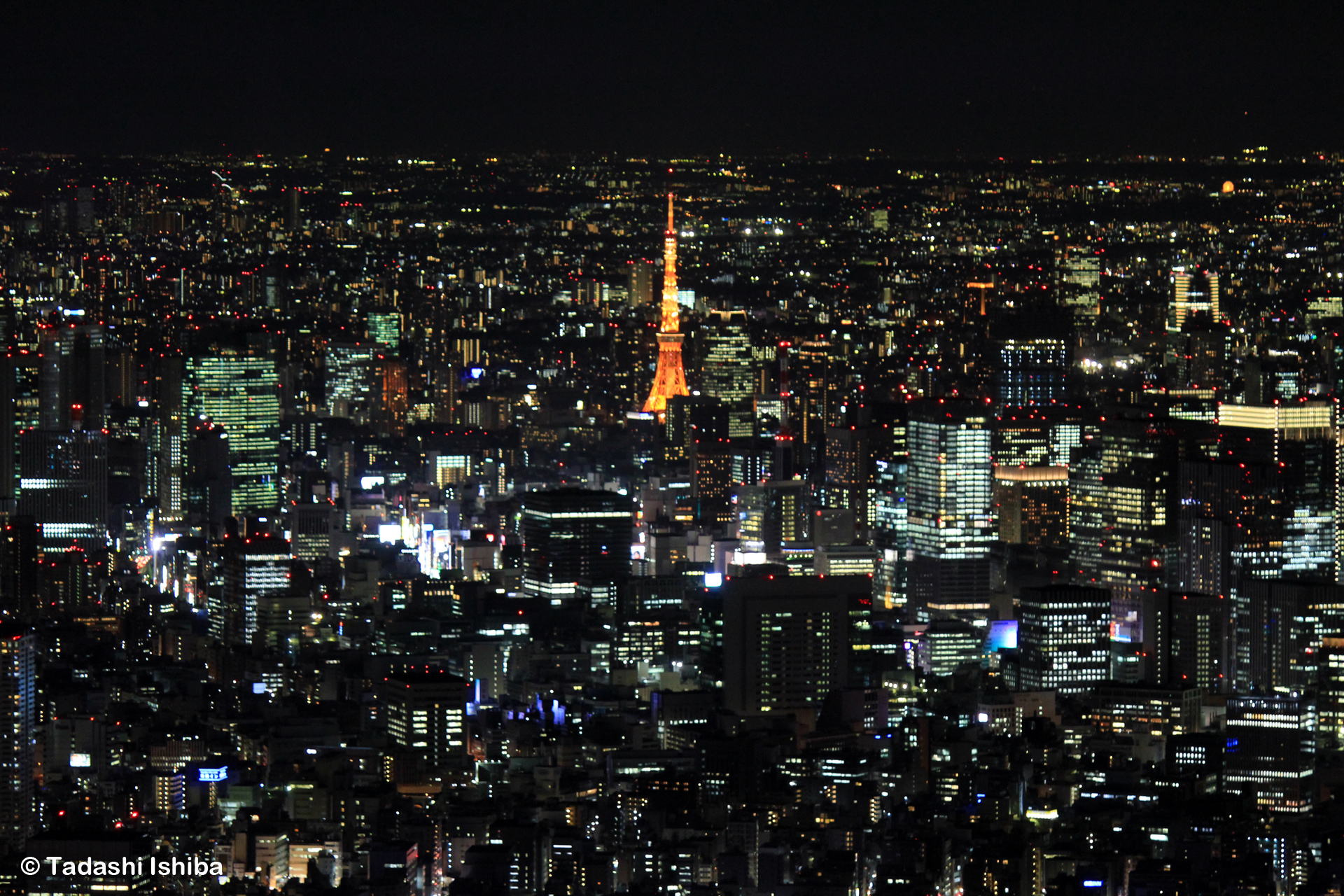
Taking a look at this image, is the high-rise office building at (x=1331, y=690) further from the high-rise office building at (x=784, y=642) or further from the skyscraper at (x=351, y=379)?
the skyscraper at (x=351, y=379)

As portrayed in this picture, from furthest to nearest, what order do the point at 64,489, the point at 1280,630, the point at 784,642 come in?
the point at 64,489 → the point at 784,642 → the point at 1280,630

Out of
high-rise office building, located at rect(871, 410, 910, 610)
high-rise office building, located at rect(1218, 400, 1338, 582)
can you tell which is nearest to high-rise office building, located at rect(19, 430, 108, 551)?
high-rise office building, located at rect(871, 410, 910, 610)

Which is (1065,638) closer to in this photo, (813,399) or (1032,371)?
(1032,371)

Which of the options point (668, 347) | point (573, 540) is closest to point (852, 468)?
point (668, 347)

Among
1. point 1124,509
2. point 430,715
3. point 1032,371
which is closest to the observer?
point 430,715

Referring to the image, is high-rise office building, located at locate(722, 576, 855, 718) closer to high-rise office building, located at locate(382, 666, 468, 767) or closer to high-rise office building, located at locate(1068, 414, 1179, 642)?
high-rise office building, located at locate(382, 666, 468, 767)

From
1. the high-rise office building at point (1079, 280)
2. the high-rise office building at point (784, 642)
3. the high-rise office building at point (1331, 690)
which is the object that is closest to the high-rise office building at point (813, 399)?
the high-rise office building at point (1079, 280)
